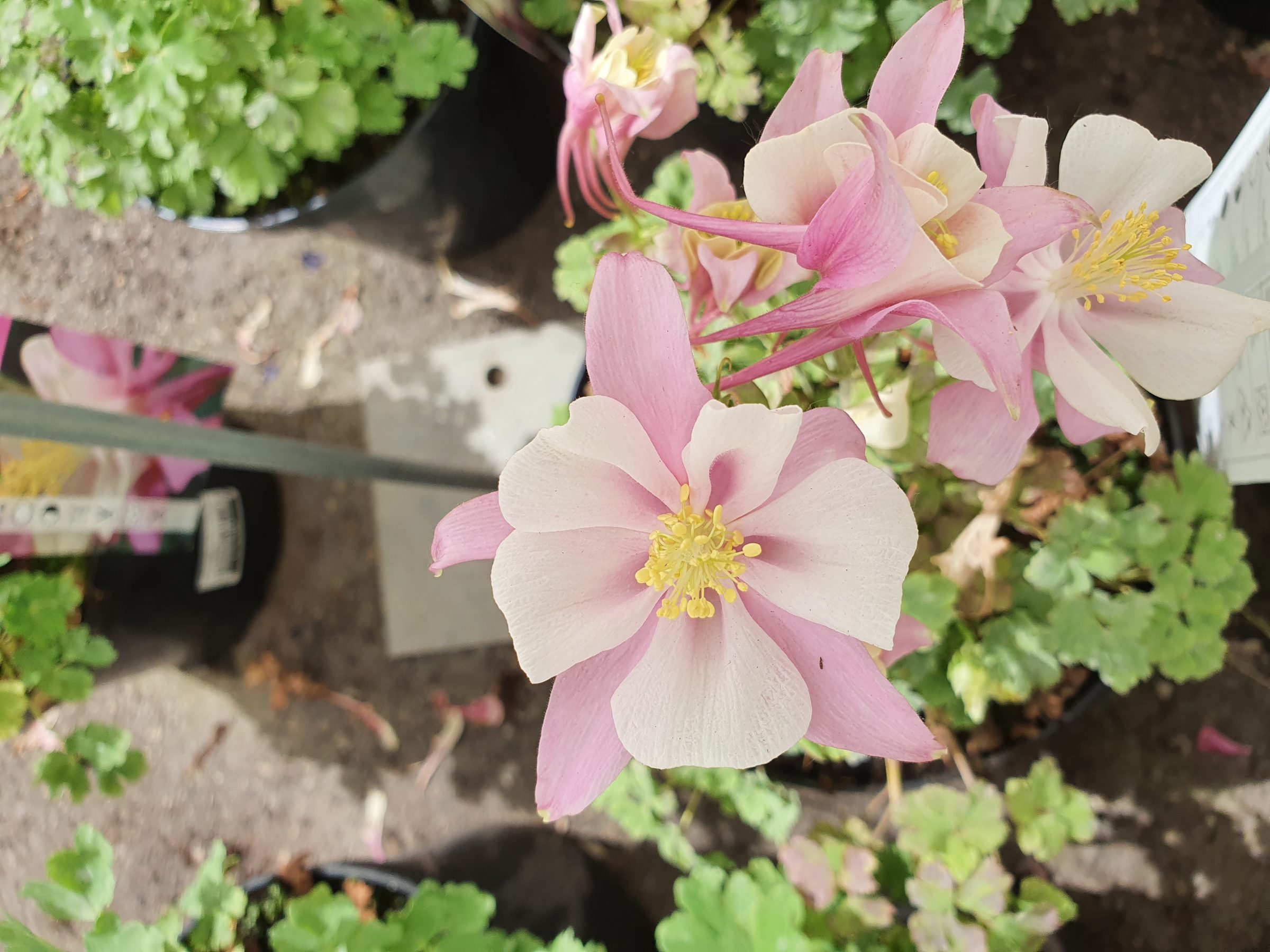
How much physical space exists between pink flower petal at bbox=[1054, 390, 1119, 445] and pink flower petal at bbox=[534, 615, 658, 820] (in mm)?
275

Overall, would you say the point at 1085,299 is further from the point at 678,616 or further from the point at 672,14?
the point at 672,14

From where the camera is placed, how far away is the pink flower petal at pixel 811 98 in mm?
407

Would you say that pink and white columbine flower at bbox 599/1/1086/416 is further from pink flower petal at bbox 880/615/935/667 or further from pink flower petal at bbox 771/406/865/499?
pink flower petal at bbox 880/615/935/667

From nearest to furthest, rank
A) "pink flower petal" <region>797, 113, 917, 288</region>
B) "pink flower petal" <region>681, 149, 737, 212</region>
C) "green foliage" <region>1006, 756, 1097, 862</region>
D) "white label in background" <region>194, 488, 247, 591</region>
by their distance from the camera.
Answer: "pink flower petal" <region>797, 113, 917, 288</region> → "pink flower petal" <region>681, 149, 737, 212</region> → "green foliage" <region>1006, 756, 1097, 862</region> → "white label in background" <region>194, 488, 247, 591</region>

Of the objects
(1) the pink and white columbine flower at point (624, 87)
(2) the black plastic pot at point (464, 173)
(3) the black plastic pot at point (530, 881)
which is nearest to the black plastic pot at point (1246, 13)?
(2) the black plastic pot at point (464, 173)

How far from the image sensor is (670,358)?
39cm

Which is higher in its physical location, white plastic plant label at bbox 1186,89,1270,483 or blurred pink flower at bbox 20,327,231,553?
white plastic plant label at bbox 1186,89,1270,483

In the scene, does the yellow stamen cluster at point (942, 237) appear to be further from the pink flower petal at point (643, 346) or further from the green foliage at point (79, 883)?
the green foliage at point (79, 883)

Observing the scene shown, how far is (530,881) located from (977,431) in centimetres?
105

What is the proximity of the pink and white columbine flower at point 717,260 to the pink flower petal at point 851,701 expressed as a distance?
193 mm

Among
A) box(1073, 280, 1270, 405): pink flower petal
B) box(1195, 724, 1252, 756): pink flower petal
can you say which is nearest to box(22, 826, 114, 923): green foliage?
box(1073, 280, 1270, 405): pink flower petal

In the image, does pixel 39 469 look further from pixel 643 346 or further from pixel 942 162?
pixel 942 162

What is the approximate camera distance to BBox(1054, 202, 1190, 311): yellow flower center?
43 cm

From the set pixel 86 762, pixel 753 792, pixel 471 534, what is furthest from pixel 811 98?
pixel 86 762
